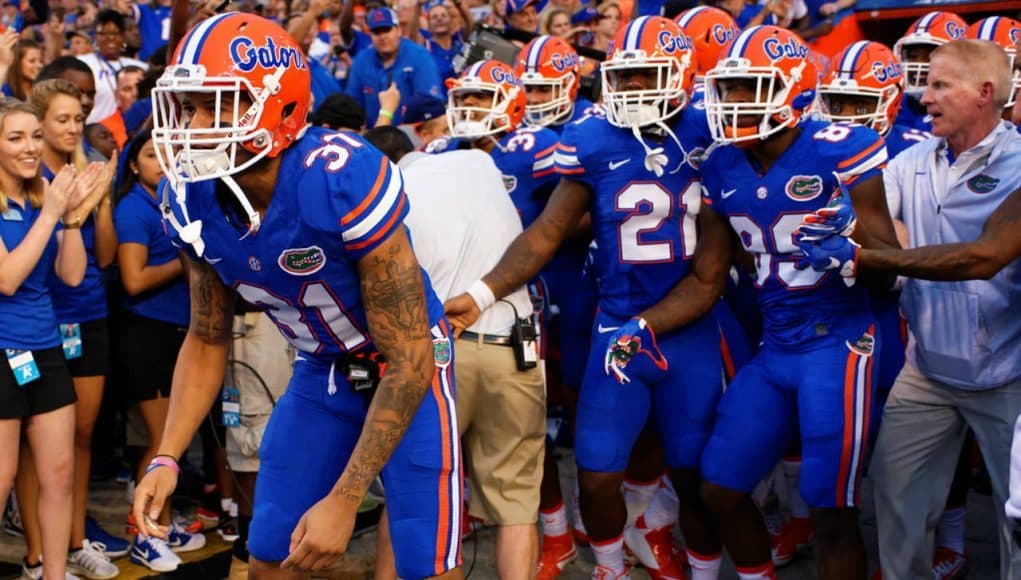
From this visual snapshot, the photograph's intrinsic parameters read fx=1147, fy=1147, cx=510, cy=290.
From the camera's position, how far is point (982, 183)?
3770 mm

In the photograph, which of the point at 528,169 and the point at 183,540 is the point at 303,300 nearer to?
the point at 528,169

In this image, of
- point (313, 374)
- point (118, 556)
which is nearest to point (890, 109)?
point (313, 374)

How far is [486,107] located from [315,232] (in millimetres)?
2661

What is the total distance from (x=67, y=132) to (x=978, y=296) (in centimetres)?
374

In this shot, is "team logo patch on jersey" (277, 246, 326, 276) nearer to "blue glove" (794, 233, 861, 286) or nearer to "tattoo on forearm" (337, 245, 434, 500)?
"tattoo on forearm" (337, 245, 434, 500)

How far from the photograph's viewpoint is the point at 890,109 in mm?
5328

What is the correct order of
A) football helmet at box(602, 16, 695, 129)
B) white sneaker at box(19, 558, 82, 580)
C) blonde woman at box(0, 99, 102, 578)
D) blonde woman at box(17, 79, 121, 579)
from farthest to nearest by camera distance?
blonde woman at box(17, 79, 121, 579), white sneaker at box(19, 558, 82, 580), football helmet at box(602, 16, 695, 129), blonde woman at box(0, 99, 102, 578)

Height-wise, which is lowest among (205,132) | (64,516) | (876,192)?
(64,516)

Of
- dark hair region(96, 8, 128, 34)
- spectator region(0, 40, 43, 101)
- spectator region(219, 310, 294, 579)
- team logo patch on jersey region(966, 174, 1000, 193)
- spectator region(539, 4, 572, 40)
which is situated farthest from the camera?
spectator region(539, 4, 572, 40)

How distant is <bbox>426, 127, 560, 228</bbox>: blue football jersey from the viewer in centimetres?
496

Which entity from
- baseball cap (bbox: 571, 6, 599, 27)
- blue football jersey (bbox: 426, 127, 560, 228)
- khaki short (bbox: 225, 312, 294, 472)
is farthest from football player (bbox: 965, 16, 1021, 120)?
khaki short (bbox: 225, 312, 294, 472)

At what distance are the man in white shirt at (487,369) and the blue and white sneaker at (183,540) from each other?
5.51 ft

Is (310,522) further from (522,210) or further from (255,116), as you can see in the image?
(522,210)

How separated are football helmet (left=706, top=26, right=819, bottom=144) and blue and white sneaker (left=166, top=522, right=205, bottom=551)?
2.97 meters
